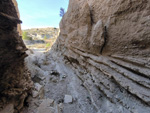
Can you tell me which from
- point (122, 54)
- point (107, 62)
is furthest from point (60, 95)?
point (122, 54)

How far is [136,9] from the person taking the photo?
195 cm

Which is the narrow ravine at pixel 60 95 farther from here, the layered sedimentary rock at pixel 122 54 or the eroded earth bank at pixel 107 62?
the layered sedimentary rock at pixel 122 54

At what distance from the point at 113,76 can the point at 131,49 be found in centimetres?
113

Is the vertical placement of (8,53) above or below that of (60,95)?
above

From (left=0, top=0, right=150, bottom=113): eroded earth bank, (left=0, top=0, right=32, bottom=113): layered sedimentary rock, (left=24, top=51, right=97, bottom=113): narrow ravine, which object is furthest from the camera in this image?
(left=24, top=51, right=97, bottom=113): narrow ravine

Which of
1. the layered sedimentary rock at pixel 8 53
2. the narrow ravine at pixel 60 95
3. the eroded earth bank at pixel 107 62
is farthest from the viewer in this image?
the narrow ravine at pixel 60 95

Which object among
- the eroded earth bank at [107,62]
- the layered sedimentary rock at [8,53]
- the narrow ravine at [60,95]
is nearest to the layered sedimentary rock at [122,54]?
the eroded earth bank at [107,62]

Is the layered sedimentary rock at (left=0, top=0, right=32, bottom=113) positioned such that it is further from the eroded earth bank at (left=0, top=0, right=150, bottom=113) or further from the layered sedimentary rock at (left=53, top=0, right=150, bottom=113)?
the layered sedimentary rock at (left=53, top=0, right=150, bottom=113)

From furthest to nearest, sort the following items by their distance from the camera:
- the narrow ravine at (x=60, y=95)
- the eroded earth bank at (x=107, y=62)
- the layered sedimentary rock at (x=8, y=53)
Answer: the narrow ravine at (x=60, y=95)
the eroded earth bank at (x=107, y=62)
the layered sedimentary rock at (x=8, y=53)

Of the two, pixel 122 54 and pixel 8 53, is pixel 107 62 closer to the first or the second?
pixel 122 54

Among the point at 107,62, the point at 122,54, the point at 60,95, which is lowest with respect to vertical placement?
the point at 60,95

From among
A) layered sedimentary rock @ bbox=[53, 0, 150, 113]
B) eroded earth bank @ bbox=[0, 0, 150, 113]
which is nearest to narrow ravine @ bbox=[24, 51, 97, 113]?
eroded earth bank @ bbox=[0, 0, 150, 113]

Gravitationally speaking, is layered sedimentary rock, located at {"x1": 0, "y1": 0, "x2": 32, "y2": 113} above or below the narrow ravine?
above

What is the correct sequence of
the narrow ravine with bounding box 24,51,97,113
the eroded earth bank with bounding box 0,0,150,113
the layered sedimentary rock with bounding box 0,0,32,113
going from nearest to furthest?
the layered sedimentary rock with bounding box 0,0,32,113 < the eroded earth bank with bounding box 0,0,150,113 < the narrow ravine with bounding box 24,51,97,113
